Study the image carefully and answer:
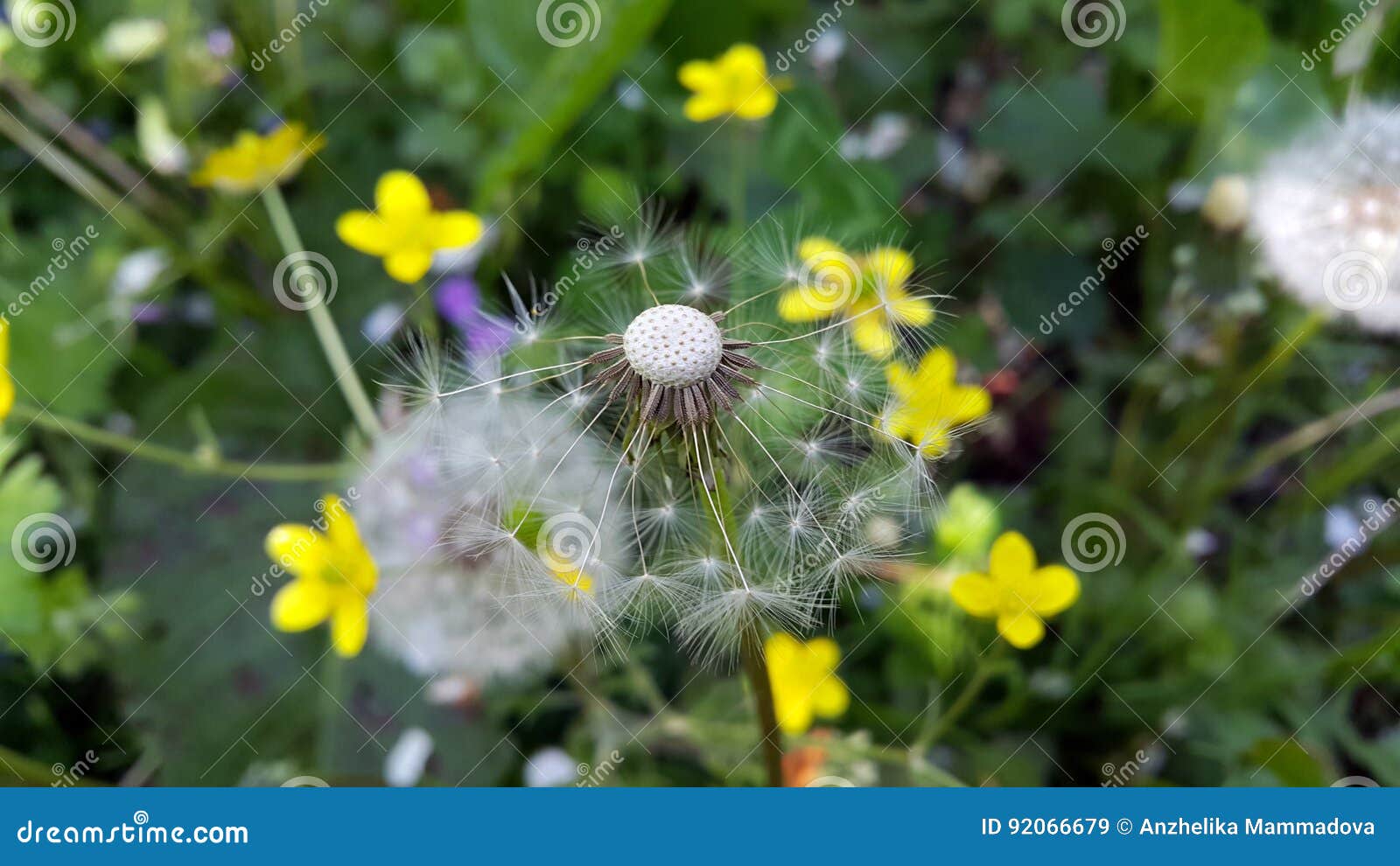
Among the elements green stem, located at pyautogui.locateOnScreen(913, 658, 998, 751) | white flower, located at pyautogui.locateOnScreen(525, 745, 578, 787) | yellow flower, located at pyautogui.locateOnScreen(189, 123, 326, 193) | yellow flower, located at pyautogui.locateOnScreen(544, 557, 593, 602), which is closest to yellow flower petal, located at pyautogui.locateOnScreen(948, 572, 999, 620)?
green stem, located at pyautogui.locateOnScreen(913, 658, 998, 751)

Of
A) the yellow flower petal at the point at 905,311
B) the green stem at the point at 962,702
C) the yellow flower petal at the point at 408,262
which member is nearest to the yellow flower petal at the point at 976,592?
the green stem at the point at 962,702

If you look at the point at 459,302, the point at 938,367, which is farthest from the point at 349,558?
the point at 938,367

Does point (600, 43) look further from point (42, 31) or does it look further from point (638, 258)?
point (42, 31)

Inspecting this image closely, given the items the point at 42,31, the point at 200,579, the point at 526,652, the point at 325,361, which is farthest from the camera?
the point at 42,31

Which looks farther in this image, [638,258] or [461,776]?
[461,776]

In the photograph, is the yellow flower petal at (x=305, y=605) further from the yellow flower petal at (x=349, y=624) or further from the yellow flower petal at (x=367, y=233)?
the yellow flower petal at (x=367, y=233)

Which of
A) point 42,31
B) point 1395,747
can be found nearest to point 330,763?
point 42,31

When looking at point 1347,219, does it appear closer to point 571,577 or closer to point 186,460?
point 571,577
